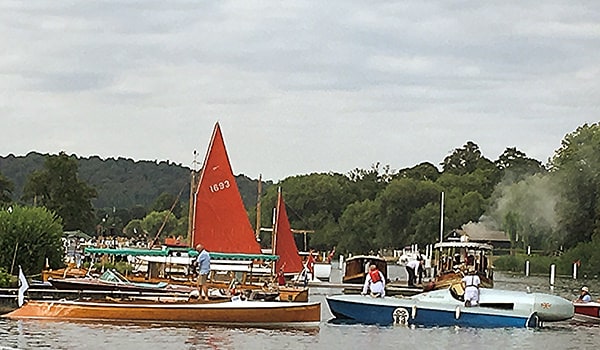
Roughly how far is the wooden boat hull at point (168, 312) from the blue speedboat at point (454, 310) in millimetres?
4149

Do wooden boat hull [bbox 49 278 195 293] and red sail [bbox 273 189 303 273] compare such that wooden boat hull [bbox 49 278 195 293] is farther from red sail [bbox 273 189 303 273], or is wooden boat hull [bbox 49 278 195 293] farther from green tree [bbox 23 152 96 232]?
green tree [bbox 23 152 96 232]

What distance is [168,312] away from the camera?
34.6 meters

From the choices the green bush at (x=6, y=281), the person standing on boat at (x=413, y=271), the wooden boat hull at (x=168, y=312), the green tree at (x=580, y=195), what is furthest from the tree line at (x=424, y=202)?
the wooden boat hull at (x=168, y=312)

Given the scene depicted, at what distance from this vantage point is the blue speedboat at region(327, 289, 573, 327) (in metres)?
38.3

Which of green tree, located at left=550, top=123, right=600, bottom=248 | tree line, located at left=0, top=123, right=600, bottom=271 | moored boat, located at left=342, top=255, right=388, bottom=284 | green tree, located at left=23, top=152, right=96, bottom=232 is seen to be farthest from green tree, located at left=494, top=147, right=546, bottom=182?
moored boat, located at left=342, top=255, right=388, bottom=284

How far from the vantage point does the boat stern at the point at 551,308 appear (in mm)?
38969

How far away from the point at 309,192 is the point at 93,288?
11426cm

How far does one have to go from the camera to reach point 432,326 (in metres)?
38.3

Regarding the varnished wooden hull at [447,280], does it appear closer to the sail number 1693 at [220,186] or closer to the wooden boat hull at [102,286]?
the sail number 1693 at [220,186]

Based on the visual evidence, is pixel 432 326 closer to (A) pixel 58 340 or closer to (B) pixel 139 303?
(B) pixel 139 303

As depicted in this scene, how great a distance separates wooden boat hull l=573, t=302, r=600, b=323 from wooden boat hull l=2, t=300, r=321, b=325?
45.5ft

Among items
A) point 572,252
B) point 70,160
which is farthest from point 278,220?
point 70,160

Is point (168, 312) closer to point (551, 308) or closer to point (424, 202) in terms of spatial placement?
point (551, 308)

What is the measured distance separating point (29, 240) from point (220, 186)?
444 inches
